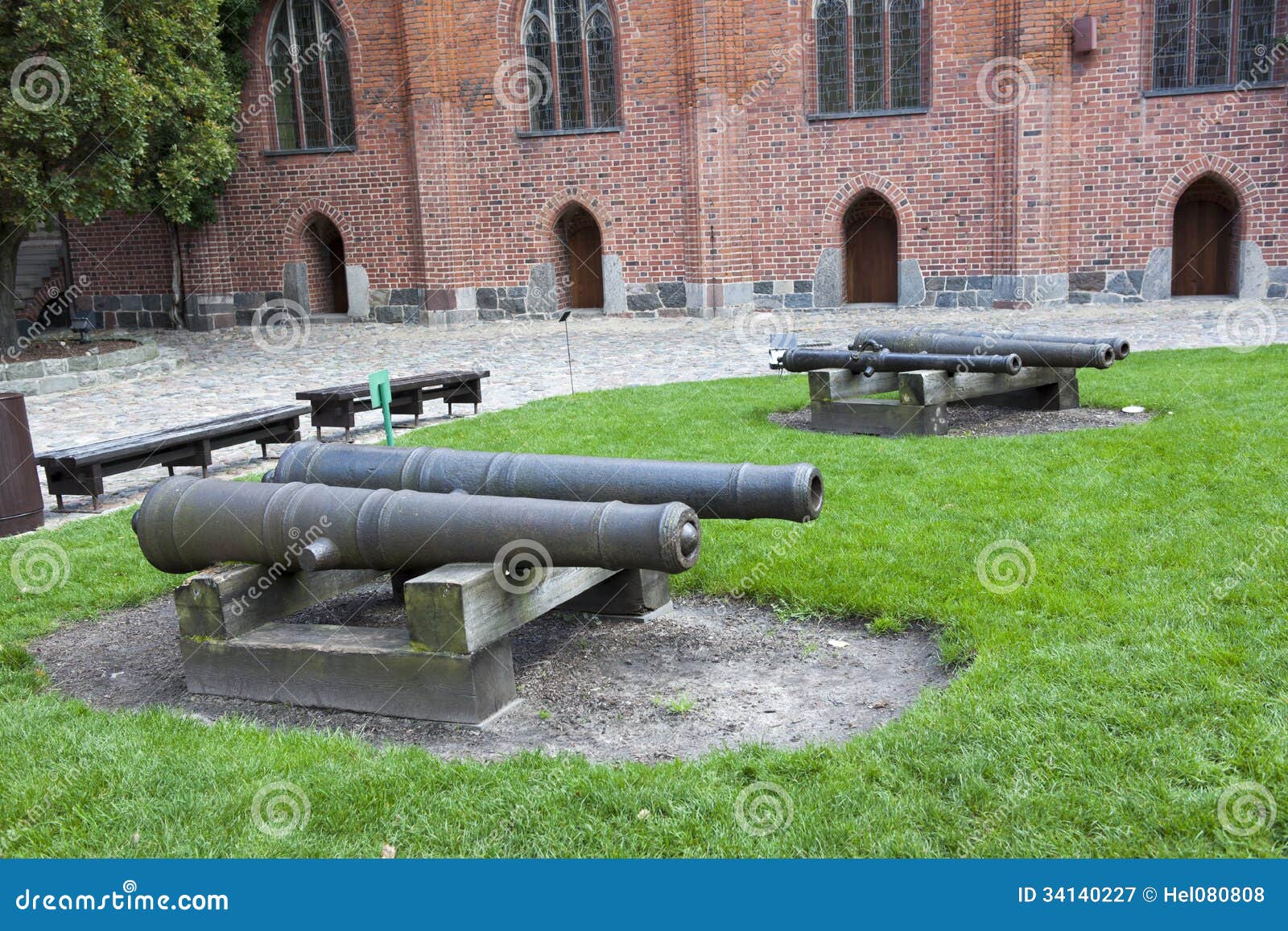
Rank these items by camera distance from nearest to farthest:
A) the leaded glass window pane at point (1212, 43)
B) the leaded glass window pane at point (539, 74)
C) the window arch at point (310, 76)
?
the leaded glass window pane at point (1212, 43), the leaded glass window pane at point (539, 74), the window arch at point (310, 76)

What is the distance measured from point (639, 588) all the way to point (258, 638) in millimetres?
1639

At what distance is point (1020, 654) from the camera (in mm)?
4543

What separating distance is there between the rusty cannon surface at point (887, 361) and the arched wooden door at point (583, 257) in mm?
11785

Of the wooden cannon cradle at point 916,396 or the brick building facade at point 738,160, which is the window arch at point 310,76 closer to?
the brick building facade at point 738,160

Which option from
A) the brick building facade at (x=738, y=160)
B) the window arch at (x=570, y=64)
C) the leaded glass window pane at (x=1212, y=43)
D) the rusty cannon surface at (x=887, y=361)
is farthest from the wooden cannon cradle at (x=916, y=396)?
the window arch at (x=570, y=64)

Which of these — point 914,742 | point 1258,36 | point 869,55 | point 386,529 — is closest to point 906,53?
point 869,55

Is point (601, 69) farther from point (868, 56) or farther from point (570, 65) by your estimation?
point (868, 56)

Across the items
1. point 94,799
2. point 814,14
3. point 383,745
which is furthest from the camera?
point 814,14

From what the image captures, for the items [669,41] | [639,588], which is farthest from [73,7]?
[639,588]

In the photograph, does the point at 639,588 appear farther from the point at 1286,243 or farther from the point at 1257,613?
the point at 1286,243

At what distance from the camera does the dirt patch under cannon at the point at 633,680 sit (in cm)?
436

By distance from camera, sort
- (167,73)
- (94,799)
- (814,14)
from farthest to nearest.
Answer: (814,14), (167,73), (94,799)

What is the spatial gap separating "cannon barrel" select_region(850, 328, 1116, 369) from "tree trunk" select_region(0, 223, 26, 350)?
11.2 m

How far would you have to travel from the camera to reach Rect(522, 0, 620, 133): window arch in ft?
66.2
